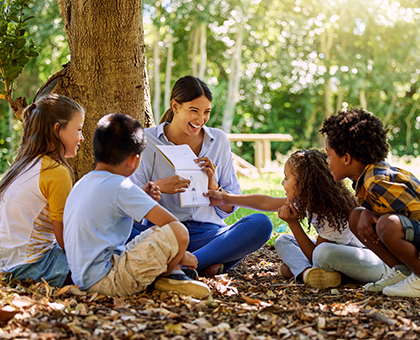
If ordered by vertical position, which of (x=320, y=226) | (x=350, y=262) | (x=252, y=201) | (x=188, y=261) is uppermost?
(x=252, y=201)

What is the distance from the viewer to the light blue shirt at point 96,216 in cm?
227

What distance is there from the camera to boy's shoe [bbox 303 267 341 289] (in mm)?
2777

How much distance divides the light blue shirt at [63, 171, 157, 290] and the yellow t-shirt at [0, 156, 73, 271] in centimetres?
20

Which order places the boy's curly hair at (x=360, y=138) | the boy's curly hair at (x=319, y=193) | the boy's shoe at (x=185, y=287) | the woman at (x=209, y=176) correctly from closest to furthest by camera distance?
the boy's shoe at (x=185, y=287) < the boy's curly hair at (x=360, y=138) < the boy's curly hair at (x=319, y=193) < the woman at (x=209, y=176)

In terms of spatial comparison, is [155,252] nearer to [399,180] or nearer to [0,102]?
[399,180]

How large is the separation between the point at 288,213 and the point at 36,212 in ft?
5.21

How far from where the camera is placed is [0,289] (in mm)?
2307

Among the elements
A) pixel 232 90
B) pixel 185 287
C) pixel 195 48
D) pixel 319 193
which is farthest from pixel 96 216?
pixel 195 48

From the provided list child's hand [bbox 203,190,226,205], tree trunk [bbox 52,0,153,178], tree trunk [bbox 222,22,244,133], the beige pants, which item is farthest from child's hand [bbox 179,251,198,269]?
tree trunk [bbox 222,22,244,133]

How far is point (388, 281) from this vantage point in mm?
2607

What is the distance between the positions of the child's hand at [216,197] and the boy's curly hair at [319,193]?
0.52 m

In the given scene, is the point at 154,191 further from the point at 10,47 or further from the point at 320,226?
the point at 10,47

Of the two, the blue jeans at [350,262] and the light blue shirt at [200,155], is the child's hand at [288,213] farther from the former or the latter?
the light blue shirt at [200,155]

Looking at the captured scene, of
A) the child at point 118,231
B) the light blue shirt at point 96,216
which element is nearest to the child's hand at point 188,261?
the child at point 118,231
